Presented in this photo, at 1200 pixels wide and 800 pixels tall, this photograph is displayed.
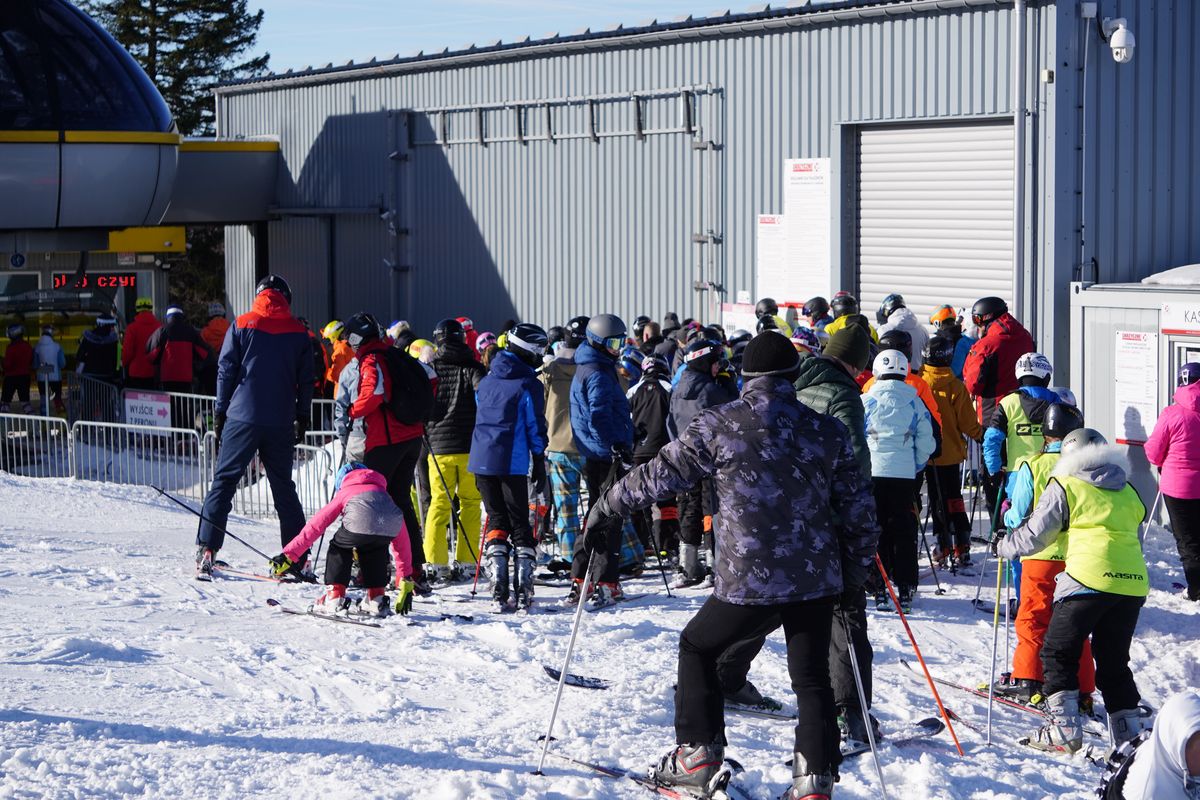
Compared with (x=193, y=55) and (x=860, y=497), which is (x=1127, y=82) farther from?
(x=193, y=55)

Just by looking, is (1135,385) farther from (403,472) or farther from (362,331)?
(362,331)

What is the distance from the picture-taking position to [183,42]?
1919 inches

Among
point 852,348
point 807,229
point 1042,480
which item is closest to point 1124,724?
point 1042,480

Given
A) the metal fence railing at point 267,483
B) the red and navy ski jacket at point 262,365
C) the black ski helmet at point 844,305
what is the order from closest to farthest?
the red and navy ski jacket at point 262,365
the black ski helmet at point 844,305
the metal fence railing at point 267,483

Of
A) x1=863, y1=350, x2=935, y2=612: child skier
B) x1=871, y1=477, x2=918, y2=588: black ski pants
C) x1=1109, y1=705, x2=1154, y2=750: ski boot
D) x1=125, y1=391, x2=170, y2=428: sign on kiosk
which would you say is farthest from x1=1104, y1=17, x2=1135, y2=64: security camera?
x1=125, y1=391, x2=170, y2=428: sign on kiosk

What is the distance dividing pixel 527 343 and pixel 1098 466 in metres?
3.56

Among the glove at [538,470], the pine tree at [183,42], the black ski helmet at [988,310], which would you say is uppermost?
the pine tree at [183,42]

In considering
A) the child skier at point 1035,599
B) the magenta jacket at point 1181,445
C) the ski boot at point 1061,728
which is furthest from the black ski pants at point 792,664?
the magenta jacket at point 1181,445

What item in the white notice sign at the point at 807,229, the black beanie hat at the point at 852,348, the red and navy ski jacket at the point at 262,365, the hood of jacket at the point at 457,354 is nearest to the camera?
the black beanie hat at the point at 852,348

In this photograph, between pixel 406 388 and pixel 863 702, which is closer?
pixel 863 702

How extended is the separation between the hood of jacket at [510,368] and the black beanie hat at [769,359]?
370 centimetres

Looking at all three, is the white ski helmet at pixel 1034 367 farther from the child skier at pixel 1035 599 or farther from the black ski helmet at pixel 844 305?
the black ski helmet at pixel 844 305

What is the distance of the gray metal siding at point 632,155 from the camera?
16.3 m

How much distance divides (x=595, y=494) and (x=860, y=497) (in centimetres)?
451
